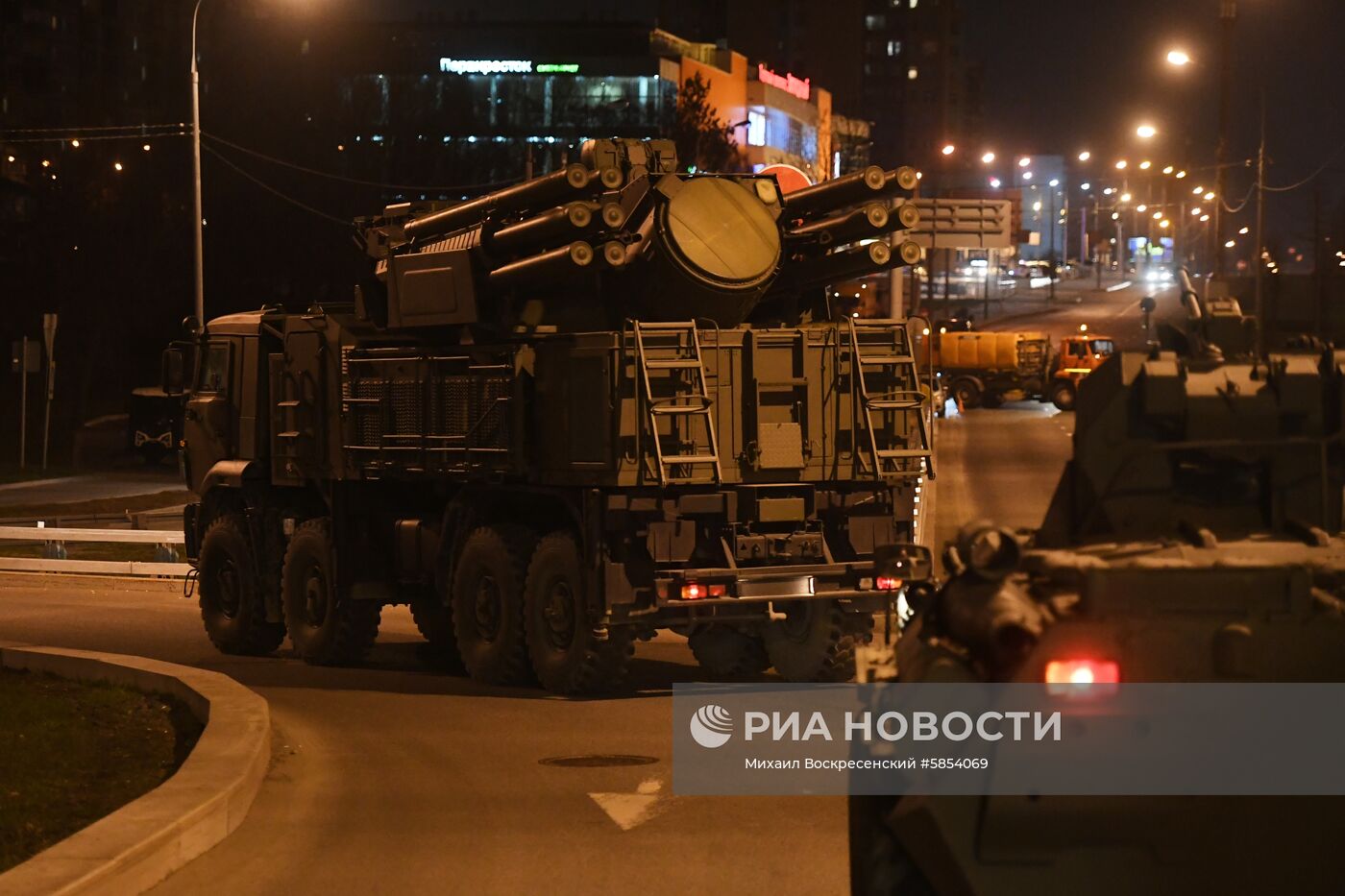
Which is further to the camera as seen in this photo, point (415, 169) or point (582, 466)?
point (415, 169)

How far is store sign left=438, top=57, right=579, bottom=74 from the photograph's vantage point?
12106cm

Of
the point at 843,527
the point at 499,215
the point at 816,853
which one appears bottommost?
the point at 816,853

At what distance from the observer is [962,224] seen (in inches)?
1033

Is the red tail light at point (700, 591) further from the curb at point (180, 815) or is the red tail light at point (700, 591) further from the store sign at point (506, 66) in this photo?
the store sign at point (506, 66)

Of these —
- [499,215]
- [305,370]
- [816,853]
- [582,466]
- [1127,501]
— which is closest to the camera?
[1127,501]

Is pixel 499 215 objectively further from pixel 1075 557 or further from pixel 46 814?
pixel 1075 557

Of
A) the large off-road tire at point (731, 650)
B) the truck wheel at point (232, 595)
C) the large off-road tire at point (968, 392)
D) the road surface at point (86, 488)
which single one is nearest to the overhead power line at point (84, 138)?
the road surface at point (86, 488)

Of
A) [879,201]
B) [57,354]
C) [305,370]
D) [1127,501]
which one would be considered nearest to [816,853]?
[1127,501]

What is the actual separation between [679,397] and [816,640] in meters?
2.46

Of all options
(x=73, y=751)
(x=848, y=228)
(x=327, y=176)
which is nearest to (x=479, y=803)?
(x=73, y=751)

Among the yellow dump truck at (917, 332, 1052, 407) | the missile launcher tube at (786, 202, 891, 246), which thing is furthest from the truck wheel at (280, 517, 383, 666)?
the yellow dump truck at (917, 332, 1052, 407)

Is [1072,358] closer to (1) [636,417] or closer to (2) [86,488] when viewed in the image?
(2) [86,488]

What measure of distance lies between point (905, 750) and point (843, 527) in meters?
9.19

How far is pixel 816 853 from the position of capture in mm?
9398
